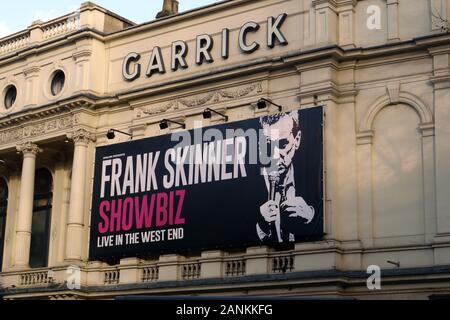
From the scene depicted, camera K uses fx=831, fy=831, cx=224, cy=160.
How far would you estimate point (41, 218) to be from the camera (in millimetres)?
32312

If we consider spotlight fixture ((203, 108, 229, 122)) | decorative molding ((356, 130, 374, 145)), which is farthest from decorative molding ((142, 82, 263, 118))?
decorative molding ((356, 130, 374, 145))

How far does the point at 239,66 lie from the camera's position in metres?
26.3

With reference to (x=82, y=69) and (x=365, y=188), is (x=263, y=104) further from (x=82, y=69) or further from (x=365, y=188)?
(x=82, y=69)

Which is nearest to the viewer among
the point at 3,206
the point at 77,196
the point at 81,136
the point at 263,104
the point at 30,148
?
the point at 263,104

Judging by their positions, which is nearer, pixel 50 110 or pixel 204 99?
pixel 204 99

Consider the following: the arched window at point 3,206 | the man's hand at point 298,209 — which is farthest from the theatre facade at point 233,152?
the arched window at point 3,206

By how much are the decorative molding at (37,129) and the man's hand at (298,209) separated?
370 inches

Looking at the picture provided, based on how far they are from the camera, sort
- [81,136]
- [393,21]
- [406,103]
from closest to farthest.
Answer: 1. [406,103]
2. [393,21]
3. [81,136]

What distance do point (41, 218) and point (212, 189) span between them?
30.0 ft

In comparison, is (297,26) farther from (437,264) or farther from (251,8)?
(437,264)

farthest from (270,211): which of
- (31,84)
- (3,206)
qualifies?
(3,206)

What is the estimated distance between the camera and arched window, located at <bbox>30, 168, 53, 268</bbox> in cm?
3191
